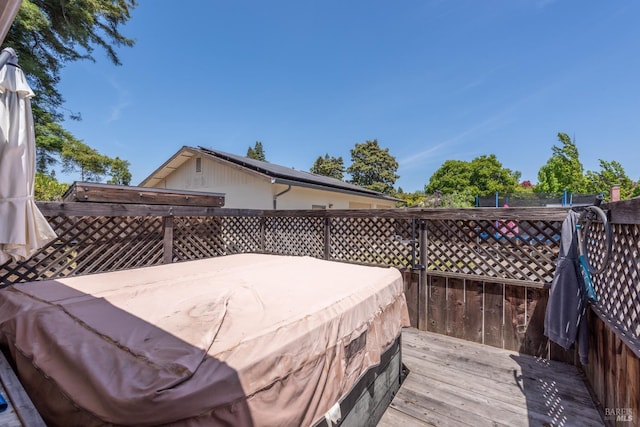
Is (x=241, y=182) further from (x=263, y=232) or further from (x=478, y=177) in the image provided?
(x=478, y=177)

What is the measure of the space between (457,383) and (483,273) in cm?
160

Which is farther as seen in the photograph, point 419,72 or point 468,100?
point 468,100

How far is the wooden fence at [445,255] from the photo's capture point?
2744 mm

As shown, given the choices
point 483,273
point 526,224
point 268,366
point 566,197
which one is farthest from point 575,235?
point 566,197

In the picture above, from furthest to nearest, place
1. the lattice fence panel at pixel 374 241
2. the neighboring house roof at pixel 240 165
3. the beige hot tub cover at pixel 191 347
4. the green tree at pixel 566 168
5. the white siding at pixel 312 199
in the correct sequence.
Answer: the green tree at pixel 566 168 → the white siding at pixel 312 199 → the neighboring house roof at pixel 240 165 → the lattice fence panel at pixel 374 241 → the beige hot tub cover at pixel 191 347

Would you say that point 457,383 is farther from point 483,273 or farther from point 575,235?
point 575,235

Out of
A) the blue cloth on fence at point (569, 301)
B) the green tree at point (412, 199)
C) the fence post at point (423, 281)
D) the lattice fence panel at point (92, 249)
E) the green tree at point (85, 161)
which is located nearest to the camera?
the blue cloth on fence at point (569, 301)

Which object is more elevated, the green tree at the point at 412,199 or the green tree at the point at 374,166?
the green tree at the point at 374,166

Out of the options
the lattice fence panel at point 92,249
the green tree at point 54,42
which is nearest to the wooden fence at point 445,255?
the lattice fence panel at point 92,249

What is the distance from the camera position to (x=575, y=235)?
283 cm

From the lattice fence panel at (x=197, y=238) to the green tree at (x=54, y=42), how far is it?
31.4 feet

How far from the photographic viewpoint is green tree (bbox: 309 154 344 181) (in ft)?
106

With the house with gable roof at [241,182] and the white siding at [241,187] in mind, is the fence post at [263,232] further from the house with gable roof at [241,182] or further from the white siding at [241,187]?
the white siding at [241,187]

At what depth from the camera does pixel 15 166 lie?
66.1 inches
